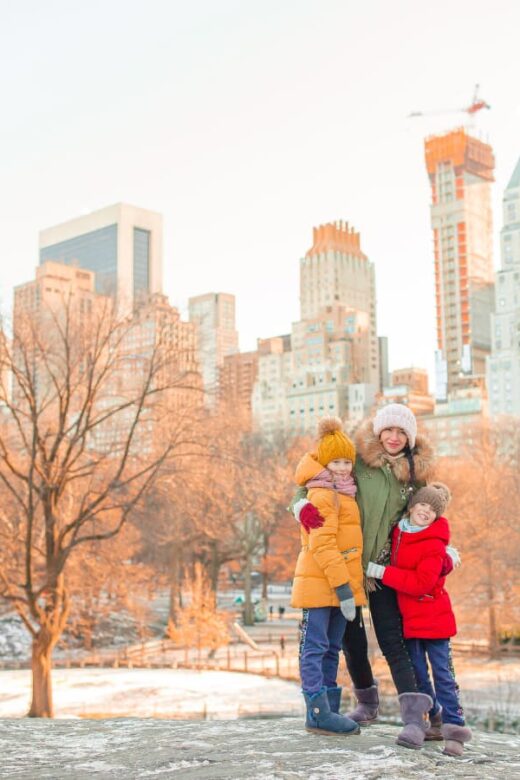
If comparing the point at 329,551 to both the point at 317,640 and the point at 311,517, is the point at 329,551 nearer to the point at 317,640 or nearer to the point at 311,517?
the point at 311,517

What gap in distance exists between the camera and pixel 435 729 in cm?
533

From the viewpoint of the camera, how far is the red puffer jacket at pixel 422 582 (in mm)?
5145

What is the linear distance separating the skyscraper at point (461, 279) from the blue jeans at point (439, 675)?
17196 centimetres

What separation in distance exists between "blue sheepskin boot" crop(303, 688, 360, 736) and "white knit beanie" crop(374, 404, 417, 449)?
158cm

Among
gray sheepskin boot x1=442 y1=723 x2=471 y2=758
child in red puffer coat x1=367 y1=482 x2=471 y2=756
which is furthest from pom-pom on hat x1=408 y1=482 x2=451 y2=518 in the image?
gray sheepskin boot x1=442 y1=723 x2=471 y2=758

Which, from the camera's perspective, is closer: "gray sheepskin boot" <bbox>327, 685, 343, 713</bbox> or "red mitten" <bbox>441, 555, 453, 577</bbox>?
"red mitten" <bbox>441, 555, 453, 577</bbox>

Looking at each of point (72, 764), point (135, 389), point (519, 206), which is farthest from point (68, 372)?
point (519, 206)

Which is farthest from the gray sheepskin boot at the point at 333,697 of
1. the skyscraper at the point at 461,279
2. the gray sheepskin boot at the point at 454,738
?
the skyscraper at the point at 461,279

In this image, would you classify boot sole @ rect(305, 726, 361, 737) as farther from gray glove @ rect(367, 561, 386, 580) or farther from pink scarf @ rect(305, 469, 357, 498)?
pink scarf @ rect(305, 469, 357, 498)

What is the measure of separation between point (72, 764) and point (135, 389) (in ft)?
43.3

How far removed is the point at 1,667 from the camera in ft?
98.7

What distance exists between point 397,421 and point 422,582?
998mm

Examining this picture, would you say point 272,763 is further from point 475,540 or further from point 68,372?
point 475,540

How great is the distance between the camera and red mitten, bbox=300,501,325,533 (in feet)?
17.3
